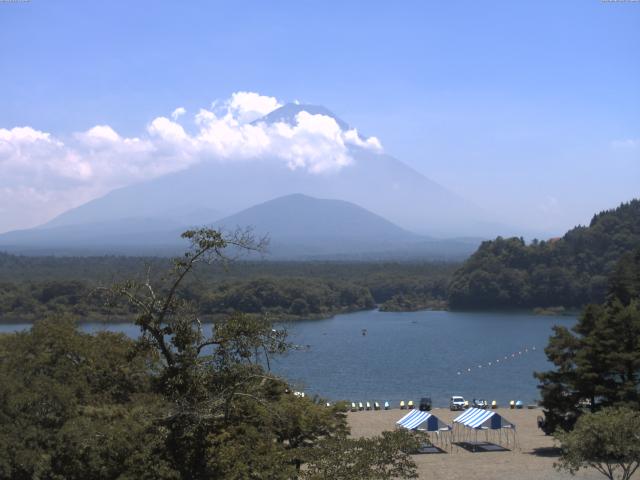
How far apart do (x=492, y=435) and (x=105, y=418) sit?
12.0 m

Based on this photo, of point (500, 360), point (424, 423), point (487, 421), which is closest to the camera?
point (487, 421)

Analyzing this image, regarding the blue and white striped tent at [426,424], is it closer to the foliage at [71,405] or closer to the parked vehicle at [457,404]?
the parked vehicle at [457,404]

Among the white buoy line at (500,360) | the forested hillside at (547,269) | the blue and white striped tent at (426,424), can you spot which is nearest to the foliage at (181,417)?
the blue and white striped tent at (426,424)

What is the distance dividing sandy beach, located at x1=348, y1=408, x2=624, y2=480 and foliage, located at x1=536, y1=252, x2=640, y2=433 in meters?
0.84

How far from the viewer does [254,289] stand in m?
57.6

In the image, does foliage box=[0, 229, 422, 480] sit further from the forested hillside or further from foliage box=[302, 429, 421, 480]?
the forested hillside

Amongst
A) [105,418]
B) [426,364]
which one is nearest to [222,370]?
[105,418]

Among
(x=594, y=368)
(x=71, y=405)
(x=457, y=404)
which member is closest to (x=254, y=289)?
(x=457, y=404)

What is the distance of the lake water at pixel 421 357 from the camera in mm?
29484

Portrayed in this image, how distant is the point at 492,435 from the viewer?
1945 cm

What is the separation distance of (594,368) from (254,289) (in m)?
42.3

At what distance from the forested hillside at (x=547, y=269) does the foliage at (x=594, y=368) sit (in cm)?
4535

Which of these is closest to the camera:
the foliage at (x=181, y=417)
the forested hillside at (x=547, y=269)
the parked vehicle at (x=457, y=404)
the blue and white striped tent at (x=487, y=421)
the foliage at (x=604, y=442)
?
the foliage at (x=181, y=417)

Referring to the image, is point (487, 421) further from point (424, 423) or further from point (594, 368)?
point (594, 368)
